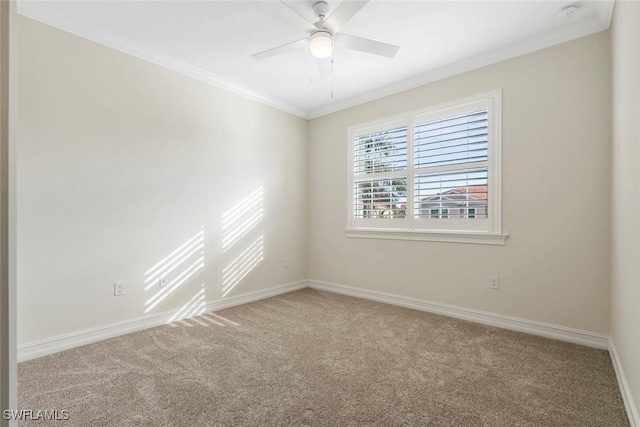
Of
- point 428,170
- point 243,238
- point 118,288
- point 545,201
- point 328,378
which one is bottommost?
point 328,378

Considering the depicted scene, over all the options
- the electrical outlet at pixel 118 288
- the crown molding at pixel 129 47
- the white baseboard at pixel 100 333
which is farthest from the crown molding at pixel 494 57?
the electrical outlet at pixel 118 288

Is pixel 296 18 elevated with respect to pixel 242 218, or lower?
elevated

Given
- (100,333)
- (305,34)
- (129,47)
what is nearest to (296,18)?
(305,34)

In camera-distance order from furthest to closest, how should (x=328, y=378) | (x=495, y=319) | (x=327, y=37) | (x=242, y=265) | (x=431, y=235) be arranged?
(x=242, y=265)
(x=431, y=235)
(x=495, y=319)
(x=327, y=37)
(x=328, y=378)

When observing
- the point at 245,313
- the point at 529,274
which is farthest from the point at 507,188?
the point at 245,313

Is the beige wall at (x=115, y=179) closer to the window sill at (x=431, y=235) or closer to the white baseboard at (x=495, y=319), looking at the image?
the window sill at (x=431, y=235)

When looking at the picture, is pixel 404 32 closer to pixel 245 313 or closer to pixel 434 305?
pixel 434 305

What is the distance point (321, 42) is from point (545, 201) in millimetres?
2330

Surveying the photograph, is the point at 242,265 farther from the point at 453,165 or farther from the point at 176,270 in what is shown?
the point at 453,165

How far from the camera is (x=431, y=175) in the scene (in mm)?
3406

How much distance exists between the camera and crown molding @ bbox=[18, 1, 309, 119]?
2.31 m

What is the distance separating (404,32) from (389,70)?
700 millimetres

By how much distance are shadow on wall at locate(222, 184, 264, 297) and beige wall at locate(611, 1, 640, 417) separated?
3397mm

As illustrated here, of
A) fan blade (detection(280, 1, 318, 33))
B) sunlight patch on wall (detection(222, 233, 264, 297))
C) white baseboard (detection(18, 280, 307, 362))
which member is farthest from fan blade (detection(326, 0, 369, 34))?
white baseboard (detection(18, 280, 307, 362))
